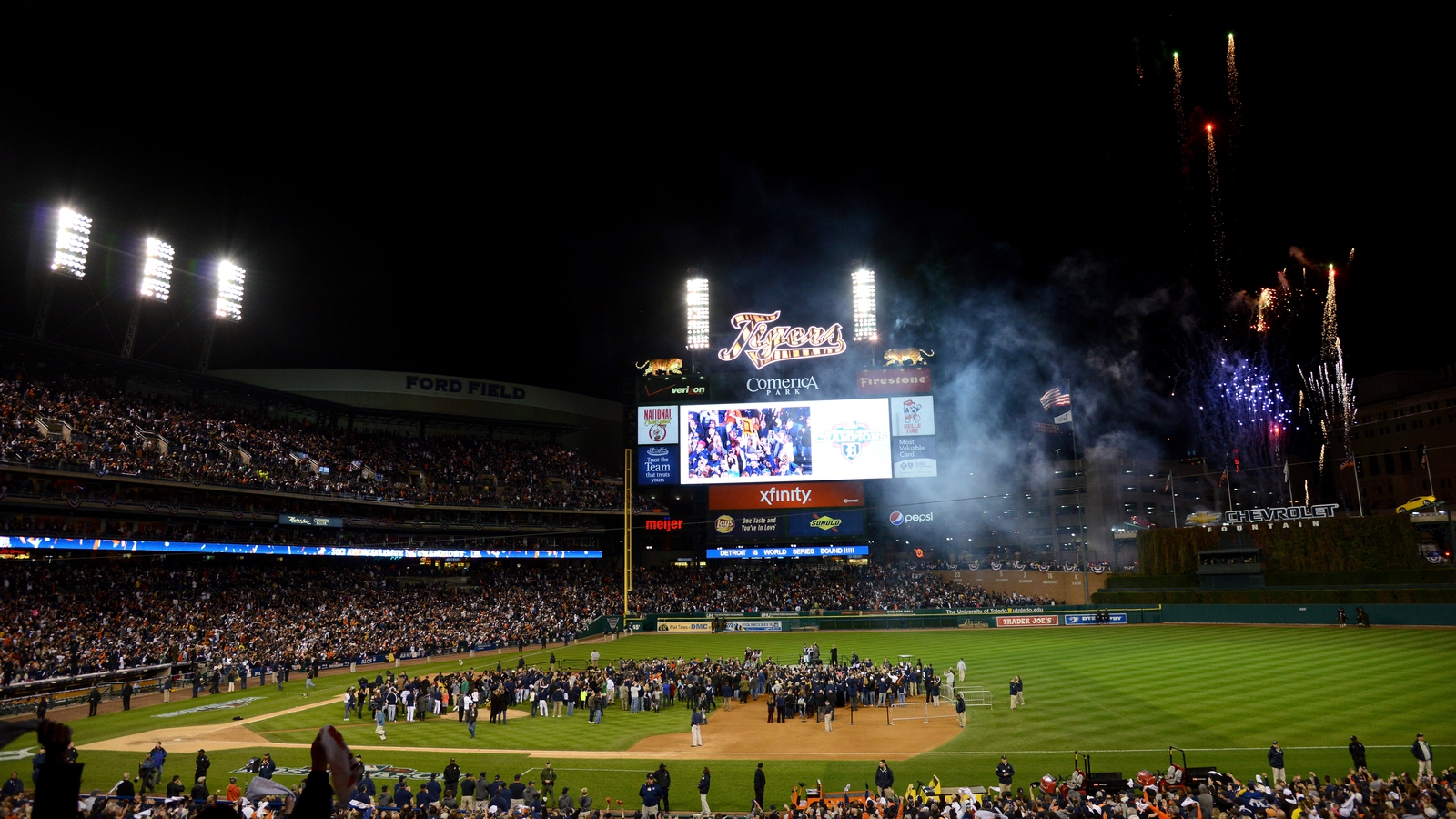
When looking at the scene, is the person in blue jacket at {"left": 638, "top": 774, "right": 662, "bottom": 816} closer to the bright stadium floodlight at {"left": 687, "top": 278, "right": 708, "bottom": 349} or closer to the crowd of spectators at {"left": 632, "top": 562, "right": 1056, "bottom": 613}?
the crowd of spectators at {"left": 632, "top": 562, "right": 1056, "bottom": 613}

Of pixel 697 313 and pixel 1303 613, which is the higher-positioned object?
pixel 697 313

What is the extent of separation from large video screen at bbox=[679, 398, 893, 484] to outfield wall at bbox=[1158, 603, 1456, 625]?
70.6 ft

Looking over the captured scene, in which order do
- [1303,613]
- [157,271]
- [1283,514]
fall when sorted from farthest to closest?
[1283,514], [157,271], [1303,613]

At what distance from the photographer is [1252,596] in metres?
47.6

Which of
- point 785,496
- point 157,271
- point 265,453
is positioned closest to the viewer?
point 157,271

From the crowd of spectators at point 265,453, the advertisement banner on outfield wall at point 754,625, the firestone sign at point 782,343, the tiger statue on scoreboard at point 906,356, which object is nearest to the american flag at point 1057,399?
the tiger statue on scoreboard at point 906,356

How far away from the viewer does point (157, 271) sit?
154 ft

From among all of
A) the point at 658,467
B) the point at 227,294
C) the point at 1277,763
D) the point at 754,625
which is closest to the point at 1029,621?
the point at 754,625

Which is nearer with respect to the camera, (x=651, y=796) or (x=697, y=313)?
(x=651, y=796)

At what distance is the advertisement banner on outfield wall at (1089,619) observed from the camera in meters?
50.5

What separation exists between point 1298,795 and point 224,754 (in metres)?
25.6

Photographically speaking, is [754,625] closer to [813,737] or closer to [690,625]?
[690,625]

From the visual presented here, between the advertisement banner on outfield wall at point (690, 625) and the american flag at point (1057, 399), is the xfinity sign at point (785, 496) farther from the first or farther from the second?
the american flag at point (1057, 399)

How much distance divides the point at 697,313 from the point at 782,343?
27.1ft
